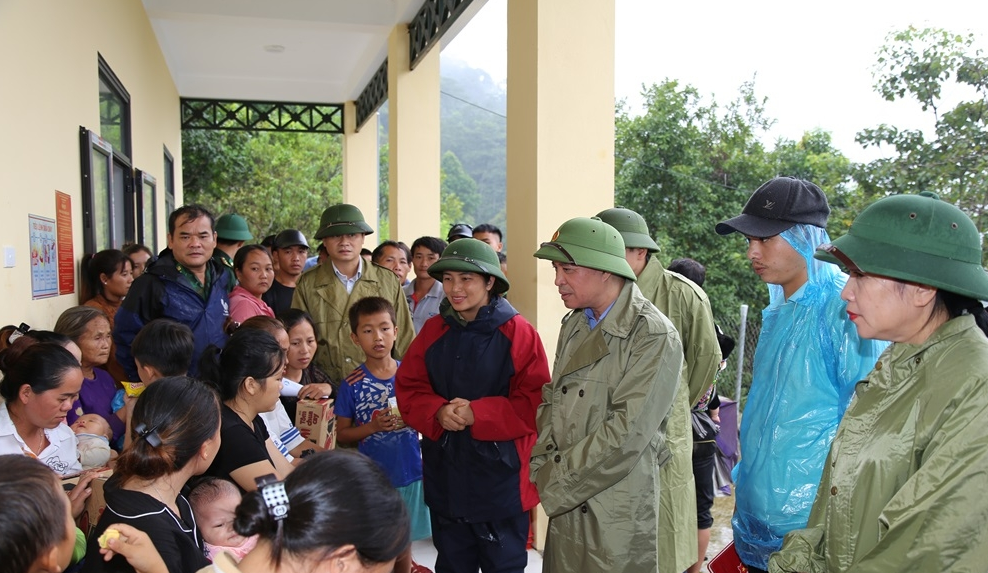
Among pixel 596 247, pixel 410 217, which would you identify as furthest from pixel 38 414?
pixel 410 217

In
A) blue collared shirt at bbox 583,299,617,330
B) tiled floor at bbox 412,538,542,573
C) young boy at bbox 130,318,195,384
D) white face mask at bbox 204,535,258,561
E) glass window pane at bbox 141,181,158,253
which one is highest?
glass window pane at bbox 141,181,158,253

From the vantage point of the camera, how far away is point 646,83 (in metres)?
10.5

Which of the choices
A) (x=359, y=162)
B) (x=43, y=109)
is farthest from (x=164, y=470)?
(x=359, y=162)

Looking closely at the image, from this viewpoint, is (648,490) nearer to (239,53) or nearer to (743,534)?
(743,534)

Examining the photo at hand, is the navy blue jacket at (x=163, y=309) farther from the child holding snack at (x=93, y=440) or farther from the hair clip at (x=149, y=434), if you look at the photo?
the hair clip at (x=149, y=434)

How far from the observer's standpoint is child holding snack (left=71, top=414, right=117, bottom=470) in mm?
2561

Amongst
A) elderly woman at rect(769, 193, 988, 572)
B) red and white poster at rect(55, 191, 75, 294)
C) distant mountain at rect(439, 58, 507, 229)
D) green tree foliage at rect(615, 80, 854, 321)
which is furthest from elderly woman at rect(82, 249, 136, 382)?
distant mountain at rect(439, 58, 507, 229)

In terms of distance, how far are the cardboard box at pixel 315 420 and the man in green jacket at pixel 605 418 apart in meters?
1.03

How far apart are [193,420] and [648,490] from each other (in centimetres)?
124

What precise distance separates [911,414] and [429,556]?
2.81 metres

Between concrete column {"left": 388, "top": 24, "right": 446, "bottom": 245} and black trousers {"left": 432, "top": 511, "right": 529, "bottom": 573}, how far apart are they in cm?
515

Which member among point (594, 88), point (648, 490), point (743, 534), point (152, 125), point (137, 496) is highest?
point (152, 125)

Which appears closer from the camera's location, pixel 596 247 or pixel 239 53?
pixel 596 247

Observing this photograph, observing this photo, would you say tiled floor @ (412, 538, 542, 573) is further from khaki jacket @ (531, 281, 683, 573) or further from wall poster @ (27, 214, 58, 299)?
wall poster @ (27, 214, 58, 299)
